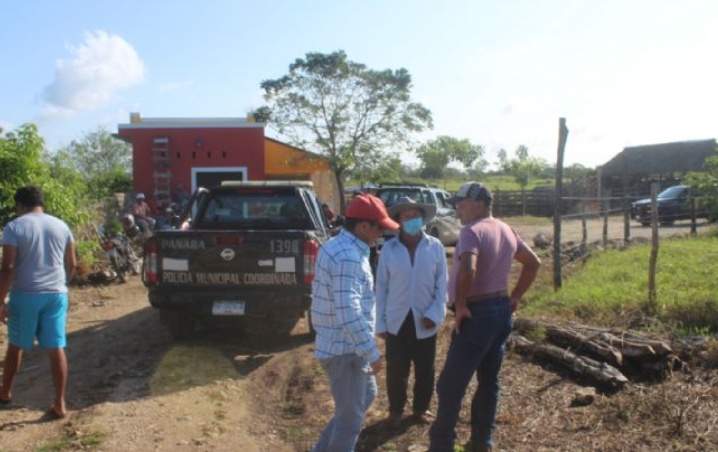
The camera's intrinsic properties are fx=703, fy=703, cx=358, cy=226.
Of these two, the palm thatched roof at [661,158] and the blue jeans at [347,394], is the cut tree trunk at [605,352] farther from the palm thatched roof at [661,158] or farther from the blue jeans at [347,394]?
the palm thatched roof at [661,158]

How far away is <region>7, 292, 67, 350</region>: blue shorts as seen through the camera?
5.40 metres

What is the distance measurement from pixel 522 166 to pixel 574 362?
6276cm

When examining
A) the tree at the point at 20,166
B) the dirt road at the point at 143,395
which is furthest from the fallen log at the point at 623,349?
the tree at the point at 20,166

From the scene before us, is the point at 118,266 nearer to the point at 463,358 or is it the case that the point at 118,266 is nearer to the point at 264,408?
the point at 264,408

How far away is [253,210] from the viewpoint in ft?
28.9

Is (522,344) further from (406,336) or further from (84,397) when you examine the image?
(84,397)

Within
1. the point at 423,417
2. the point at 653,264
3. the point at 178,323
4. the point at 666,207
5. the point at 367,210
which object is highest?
the point at 367,210

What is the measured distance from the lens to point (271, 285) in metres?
7.23

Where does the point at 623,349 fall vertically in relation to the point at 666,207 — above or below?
below

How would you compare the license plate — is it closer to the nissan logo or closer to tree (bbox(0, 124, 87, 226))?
the nissan logo

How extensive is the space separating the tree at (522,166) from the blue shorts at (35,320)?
50050 mm

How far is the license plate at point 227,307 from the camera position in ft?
23.6

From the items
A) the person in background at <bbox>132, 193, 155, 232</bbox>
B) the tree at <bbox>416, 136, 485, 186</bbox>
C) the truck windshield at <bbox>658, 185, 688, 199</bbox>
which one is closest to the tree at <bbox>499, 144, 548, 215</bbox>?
the tree at <bbox>416, 136, 485, 186</bbox>

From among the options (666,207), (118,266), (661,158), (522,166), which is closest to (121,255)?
(118,266)
